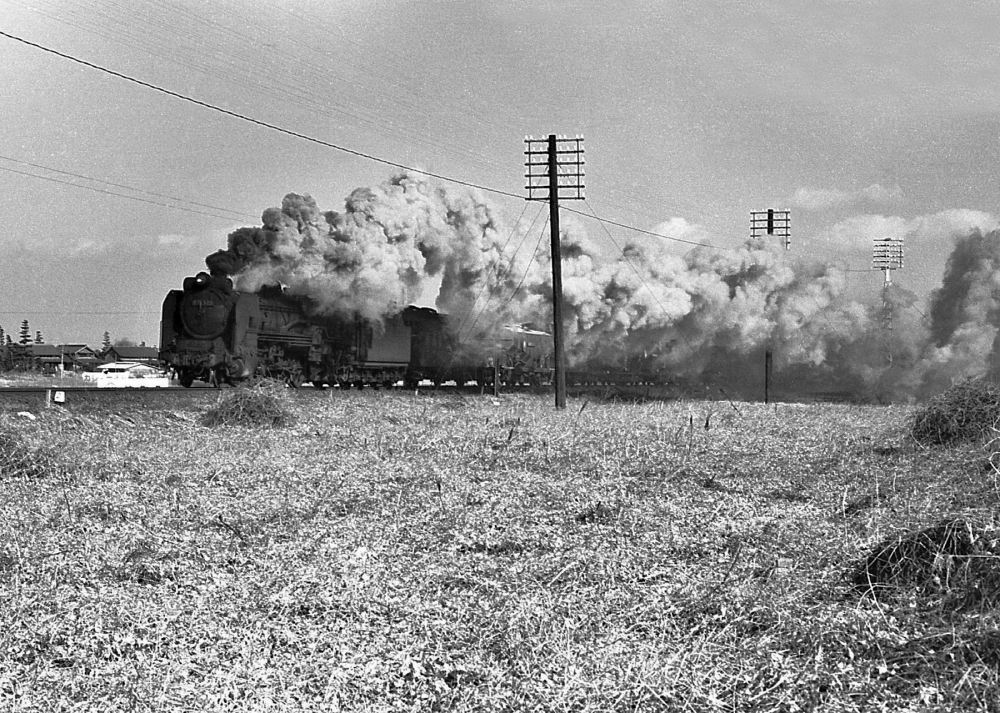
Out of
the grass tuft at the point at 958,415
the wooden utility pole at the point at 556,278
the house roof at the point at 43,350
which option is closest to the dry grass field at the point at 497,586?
the grass tuft at the point at 958,415

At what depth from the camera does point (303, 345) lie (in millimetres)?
32469

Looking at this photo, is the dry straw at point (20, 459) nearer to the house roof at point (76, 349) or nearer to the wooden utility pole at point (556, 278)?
the wooden utility pole at point (556, 278)

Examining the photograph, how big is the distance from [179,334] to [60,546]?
25256 millimetres

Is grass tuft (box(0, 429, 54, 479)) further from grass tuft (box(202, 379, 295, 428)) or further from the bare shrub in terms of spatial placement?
the bare shrub

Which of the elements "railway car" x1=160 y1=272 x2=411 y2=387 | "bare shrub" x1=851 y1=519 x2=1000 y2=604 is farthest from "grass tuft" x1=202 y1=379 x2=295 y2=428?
"bare shrub" x1=851 y1=519 x2=1000 y2=604

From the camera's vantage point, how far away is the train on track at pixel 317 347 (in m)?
30.2

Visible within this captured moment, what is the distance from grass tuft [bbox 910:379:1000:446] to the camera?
12.9 metres

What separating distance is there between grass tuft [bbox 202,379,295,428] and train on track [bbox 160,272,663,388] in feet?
40.8

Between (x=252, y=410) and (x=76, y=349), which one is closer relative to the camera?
(x=252, y=410)

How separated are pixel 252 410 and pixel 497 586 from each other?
12.9 metres

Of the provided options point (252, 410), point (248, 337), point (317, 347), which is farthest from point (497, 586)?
point (317, 347)

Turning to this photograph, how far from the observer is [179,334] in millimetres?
30562

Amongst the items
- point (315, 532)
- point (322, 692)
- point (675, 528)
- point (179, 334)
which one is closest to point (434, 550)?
point (315, 532)

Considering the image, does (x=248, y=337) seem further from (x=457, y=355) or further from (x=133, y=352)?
(x=133, y=352)
